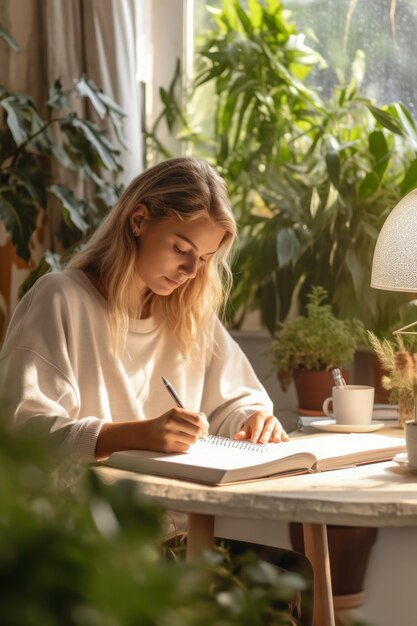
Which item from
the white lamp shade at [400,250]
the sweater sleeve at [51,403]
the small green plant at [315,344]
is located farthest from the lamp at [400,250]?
the sweater sleeve at [51,403]

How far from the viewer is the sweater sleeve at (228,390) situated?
6.33ft

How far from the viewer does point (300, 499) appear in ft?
3.91

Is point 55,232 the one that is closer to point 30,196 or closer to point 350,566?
point 30,196

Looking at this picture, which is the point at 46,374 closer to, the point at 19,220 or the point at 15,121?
the point at 19,220

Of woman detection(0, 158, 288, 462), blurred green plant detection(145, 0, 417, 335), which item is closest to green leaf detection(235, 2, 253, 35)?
blurred green plant detection(145, 0, 417, 335)

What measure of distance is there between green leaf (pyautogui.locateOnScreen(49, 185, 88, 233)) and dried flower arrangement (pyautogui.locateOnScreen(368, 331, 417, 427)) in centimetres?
121

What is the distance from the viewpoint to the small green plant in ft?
7.77

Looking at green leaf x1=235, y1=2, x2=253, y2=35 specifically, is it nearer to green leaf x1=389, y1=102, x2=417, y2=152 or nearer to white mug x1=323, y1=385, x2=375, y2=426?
green leaf x1=389, y1=102, x2=417, y2=152

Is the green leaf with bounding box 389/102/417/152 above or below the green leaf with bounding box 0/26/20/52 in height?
below

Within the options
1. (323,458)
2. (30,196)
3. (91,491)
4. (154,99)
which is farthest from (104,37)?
(91,491)

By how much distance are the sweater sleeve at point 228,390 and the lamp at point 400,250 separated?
358 millimetres

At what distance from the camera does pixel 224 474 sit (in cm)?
128

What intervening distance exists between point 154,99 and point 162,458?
2.23 meters

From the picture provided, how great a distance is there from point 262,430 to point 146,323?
1.35ft
